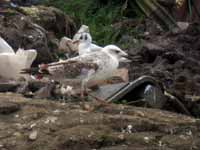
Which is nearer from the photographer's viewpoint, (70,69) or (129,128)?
(129,128)

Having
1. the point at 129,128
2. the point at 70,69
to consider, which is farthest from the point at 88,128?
the point at 70,69

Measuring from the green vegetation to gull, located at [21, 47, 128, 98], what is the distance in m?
5.14

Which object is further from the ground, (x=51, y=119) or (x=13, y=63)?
(x=13, y=63)

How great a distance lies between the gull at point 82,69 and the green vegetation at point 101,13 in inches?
202

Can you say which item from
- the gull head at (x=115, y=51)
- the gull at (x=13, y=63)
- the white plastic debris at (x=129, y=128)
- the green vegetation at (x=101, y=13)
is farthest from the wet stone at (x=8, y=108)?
the green vegetation at (x=101, y=13)

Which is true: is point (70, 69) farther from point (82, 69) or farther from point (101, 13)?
point (101, 13)

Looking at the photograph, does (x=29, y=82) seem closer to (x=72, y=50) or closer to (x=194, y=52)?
(x=72, y=50)

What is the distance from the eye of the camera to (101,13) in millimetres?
12102

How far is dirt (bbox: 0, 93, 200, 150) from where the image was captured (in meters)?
4.10

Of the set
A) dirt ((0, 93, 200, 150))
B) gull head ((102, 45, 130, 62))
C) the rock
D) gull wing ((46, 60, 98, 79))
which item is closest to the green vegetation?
gull head ((102, 45, 130, 62))

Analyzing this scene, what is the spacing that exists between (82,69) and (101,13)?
257 inches

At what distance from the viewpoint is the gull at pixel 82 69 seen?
563 cm

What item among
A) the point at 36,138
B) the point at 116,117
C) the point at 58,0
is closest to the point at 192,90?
the point at 116,117

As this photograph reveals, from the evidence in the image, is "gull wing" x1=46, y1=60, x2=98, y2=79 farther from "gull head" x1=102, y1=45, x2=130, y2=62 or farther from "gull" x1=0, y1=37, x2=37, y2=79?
"gull" x1=0, y1=37, x2=37, y2=79
